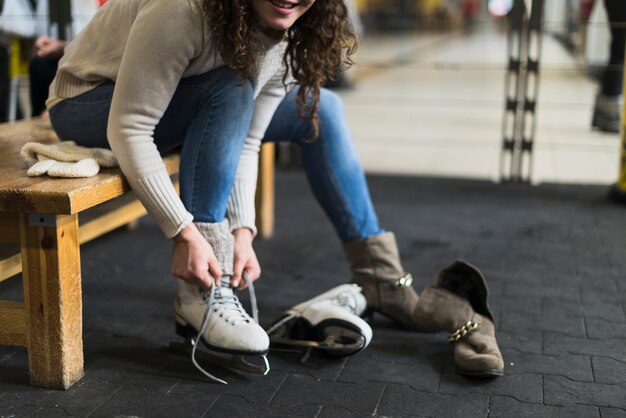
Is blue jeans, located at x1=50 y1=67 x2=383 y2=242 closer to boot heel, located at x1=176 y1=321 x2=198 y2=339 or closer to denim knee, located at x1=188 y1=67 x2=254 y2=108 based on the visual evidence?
denim knee, located at x1=188 y1=67 x2=254 y2=108

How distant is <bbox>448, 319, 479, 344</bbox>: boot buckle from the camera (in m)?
1.41

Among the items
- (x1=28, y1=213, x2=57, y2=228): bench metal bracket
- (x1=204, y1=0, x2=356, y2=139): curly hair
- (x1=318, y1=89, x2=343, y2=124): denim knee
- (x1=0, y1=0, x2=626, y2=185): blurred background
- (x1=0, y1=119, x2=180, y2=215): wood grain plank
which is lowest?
(x1=0, y1=0, x2=626, y2=185): blurred background

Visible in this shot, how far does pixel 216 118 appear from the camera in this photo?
1304 millimetres

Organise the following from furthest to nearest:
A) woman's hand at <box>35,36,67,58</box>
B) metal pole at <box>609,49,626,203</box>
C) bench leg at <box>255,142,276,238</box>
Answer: metal pole at <box>609,49,626,203</box>
bench leg at <box>255,142,276,238</box>
woman's hand at <box>35,36,67,58</box>

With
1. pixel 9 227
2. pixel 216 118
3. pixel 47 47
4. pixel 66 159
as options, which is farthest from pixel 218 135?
pixel 47 47

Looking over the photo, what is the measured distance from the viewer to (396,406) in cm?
122

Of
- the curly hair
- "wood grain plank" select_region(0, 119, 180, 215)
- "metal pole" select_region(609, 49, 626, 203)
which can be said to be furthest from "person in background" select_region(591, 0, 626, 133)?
"wood grain plank" select_region(0, 119, 180, 215)

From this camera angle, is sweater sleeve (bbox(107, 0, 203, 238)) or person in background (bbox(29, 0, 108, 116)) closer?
sweater sleeve (bbox(107, 0, 203, 238))

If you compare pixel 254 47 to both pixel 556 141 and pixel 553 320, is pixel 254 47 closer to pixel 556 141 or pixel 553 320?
pixel 553 320

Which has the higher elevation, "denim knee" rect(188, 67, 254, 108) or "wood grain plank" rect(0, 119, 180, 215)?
"denim knee" rect(188, 67, 254, 108)

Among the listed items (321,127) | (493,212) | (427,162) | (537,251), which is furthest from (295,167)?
(321,127)

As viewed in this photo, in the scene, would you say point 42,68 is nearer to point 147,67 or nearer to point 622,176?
point 147,67

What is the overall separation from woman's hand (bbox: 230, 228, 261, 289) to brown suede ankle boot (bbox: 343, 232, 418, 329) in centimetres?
25

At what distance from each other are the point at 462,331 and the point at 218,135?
0.52m
